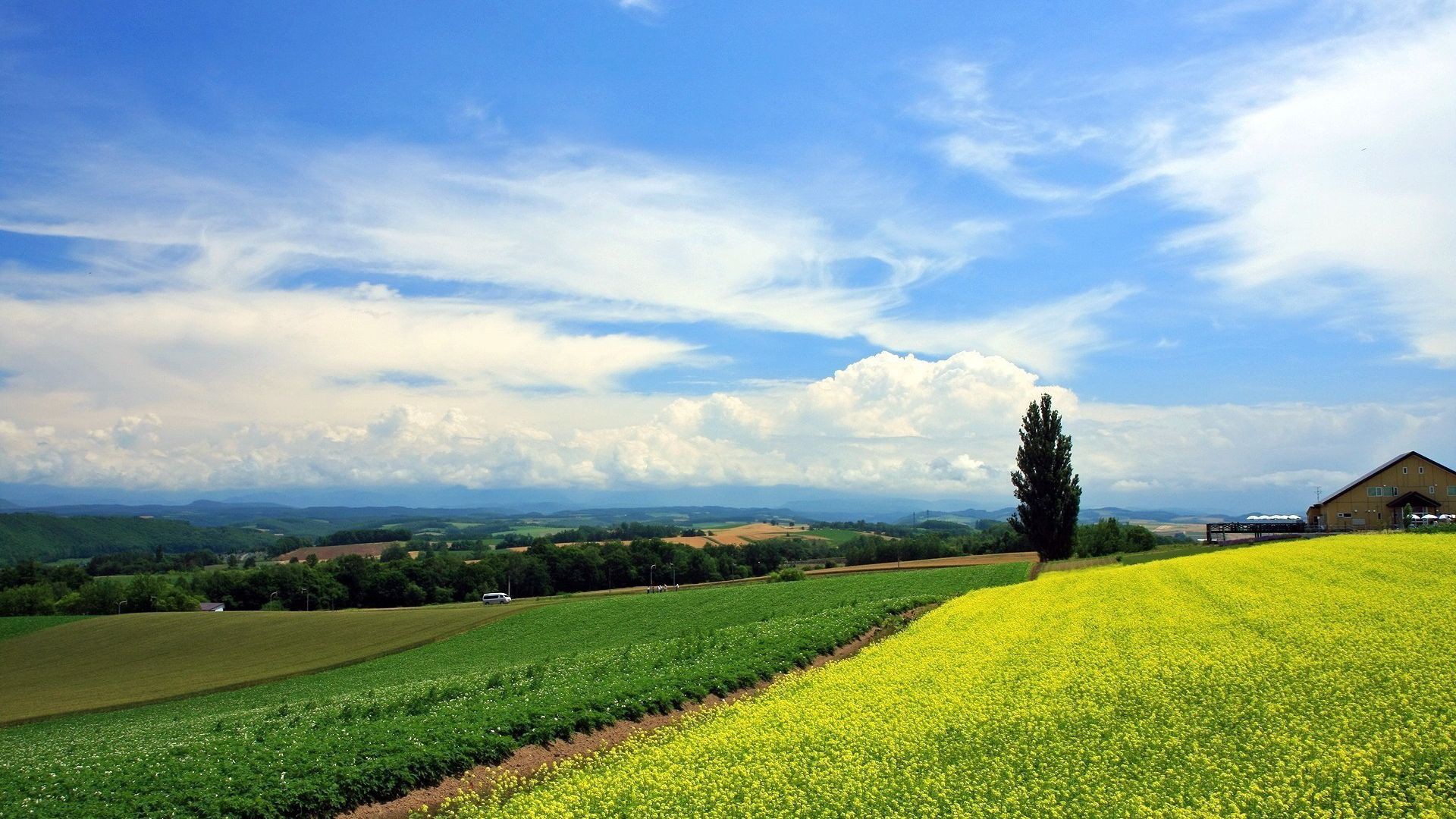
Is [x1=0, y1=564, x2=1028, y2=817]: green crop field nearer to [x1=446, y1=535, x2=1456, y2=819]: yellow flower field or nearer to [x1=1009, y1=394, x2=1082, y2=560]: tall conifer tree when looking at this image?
[x1=446, y1=535, x2=1456, y2=819]: yellow flower field

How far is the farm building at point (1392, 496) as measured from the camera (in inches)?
2549

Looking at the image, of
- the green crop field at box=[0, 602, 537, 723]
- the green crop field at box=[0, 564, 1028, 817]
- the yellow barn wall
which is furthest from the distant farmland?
the yellow barn wall

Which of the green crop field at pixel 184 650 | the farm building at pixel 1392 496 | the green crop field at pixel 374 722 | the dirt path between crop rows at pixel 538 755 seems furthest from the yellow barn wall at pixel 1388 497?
the green crop field at pixel 184 650

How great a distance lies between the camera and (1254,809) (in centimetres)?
1200

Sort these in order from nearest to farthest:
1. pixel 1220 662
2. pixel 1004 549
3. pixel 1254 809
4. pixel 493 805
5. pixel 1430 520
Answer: pixel 1254 809 < pixel 493 805 < pixel 1220 662 < pixel 1430 520 < pixel 1004 549

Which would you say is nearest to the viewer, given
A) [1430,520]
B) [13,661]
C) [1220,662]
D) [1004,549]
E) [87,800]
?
[87,800]

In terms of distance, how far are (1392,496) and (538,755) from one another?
77410 millimetres

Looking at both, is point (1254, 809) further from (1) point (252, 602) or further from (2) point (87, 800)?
(1) point (252, 602)

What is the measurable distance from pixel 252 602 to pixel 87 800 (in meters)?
121

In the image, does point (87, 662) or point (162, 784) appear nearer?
point (162, 784)

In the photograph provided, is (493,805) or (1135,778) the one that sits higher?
(1135,778)

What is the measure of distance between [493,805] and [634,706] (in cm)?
611

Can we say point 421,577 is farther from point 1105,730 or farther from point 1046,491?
point 1105,730

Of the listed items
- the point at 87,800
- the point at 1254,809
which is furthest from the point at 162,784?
the point at 1254,809
